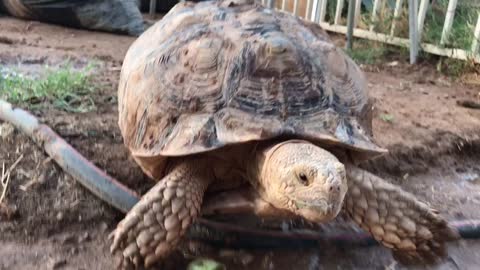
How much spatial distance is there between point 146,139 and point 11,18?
18.3 ft

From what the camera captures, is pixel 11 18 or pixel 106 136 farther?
pixel 11 18

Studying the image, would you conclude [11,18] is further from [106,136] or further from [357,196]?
[357,196]

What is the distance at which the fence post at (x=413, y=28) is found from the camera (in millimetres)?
5086

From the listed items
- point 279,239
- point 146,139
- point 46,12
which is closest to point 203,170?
point 146,139

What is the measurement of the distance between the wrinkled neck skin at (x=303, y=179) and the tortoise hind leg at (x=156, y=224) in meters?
0.26

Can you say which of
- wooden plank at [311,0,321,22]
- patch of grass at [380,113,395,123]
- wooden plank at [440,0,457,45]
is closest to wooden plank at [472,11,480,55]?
wooden plank at [440,0,457,45]

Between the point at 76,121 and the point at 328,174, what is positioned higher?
the point at 328,174

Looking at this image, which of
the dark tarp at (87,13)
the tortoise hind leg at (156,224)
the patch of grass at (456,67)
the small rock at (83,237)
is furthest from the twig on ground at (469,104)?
the dark tarp at (87,13)

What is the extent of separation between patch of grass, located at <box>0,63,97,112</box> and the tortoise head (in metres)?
1.61

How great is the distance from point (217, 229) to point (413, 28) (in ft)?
12.7

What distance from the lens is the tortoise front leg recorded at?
1846 millimetres

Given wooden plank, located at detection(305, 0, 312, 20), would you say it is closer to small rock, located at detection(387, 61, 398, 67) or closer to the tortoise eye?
small rock, located at detection(387, 61, 398, 67)

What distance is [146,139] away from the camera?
1.91 m

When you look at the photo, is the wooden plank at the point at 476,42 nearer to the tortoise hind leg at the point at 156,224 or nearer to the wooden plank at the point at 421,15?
the wooden plank at the point at 421,15
